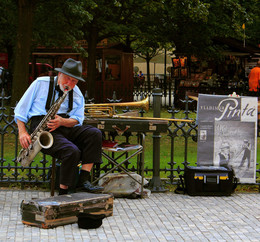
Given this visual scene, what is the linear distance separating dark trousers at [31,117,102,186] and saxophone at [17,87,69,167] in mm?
110

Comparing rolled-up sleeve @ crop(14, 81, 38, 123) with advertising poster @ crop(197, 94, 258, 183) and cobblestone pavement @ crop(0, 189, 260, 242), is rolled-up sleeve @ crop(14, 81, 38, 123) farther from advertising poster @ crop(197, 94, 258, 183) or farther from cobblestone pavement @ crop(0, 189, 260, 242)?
advertising poster @ crop(197, 94, 258, 183)

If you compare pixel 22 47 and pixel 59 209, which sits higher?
pixel 22 47

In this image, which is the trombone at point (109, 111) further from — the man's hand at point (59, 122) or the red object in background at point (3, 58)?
the red object in background at point (3, 58)

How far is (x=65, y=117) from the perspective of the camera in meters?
6.23

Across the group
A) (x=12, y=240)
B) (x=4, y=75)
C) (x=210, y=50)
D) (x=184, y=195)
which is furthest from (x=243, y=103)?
(x=4, y=75)

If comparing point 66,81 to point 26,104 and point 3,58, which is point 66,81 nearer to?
point 26,104

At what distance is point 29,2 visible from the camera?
598 inches

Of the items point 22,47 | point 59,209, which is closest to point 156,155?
point 59,209

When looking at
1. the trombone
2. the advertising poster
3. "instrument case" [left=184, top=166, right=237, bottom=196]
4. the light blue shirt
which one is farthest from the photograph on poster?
the light blue shirt

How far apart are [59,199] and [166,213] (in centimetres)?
132

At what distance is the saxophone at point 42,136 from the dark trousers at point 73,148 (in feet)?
0.36

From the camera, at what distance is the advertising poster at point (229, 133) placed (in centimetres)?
730

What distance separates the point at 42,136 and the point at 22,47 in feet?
33.0

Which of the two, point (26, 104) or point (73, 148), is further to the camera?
point (26, 104)
